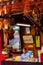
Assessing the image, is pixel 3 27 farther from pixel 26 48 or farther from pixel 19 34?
pixel 26 48

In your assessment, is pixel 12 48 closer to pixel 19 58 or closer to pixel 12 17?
pixel 19 58

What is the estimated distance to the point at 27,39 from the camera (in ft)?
8.63

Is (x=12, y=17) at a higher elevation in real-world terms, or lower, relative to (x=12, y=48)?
higher

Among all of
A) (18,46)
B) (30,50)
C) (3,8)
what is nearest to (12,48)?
(18,46)

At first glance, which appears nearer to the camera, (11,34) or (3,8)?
(3,8)

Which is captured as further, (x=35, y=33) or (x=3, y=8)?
(x=35, y=33)

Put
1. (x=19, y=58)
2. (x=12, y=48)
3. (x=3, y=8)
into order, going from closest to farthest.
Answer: (x=3, y=8), (x=19, y=58), (x=12, y=48)

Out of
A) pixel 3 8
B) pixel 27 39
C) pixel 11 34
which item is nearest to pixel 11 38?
pixel 11 34

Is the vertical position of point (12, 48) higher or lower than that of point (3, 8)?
lower

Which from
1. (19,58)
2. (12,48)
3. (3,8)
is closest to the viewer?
(3,8)

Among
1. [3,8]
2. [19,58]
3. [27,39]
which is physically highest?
[3,8]

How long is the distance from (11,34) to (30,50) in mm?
348

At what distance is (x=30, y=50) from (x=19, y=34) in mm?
258

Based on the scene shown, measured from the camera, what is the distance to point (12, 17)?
261 cm
